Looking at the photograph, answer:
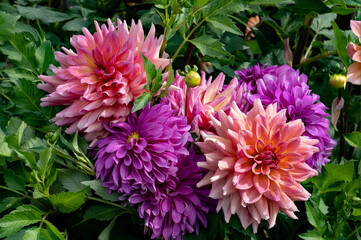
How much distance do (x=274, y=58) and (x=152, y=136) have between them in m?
0.49

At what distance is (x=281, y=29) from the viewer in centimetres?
98

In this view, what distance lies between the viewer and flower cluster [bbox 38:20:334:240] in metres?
0.56

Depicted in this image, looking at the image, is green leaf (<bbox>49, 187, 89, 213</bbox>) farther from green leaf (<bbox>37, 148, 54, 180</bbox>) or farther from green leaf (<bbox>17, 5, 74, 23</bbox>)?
green leaf (<bbox>17, 5, 74, 23</bbox>)

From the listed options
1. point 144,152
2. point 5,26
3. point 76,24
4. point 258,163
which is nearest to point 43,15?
point 76,24

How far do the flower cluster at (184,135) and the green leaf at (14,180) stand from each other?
4.5 inches

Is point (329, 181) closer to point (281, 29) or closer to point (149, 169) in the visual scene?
point (149, 169)

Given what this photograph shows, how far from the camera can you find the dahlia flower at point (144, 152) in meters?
0.57

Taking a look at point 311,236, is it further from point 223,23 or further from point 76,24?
point 76,24

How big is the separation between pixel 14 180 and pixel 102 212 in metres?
0.14

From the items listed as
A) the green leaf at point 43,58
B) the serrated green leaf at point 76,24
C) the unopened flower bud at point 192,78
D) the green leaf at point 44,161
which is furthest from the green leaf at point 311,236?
the serrated green leaf at point 76,24

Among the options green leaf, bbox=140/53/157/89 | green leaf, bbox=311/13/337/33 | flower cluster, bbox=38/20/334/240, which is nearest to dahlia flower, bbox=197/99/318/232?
flower cluster, bbox=38/20/334/240

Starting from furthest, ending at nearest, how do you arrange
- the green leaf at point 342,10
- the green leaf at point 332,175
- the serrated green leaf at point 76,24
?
the serrated green leaf at point 76,24 → the green leaf at point 342,10 → the green leaf at point 332,175

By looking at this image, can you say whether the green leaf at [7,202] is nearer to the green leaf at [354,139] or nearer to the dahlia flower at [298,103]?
the dahlia flower at [298,103]

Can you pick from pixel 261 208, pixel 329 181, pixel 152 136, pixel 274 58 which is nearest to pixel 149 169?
pixel 152 136
